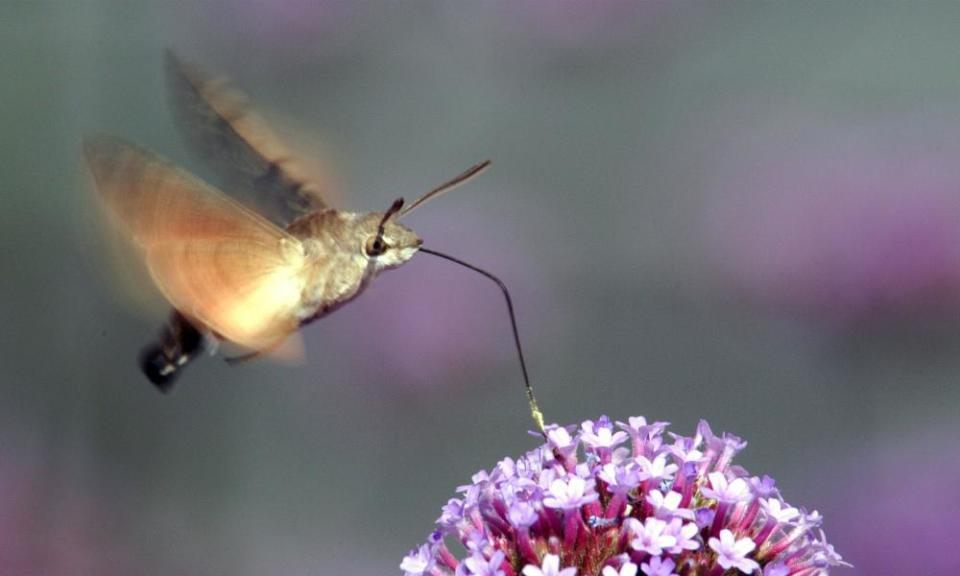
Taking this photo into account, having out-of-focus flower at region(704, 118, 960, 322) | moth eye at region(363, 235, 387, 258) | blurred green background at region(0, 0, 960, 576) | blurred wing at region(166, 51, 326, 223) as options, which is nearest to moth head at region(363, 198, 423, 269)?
moth eye at region(363, 235, 387, 258)

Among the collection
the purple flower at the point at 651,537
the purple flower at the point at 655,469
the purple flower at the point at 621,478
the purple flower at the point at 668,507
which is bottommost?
the purple flower at the point at 651,537

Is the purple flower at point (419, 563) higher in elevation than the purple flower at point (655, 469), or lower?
lower

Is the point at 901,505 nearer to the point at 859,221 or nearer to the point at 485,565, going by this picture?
the point at 859,221

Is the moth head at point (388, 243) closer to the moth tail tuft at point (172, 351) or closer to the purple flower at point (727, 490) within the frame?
the moth tail tuft at point (172, 351)

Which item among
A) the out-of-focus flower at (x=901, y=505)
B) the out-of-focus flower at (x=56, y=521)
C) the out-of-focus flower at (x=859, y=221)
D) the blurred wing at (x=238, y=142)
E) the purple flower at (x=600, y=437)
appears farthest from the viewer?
the out-of-focus flower at (x=56, y=521)

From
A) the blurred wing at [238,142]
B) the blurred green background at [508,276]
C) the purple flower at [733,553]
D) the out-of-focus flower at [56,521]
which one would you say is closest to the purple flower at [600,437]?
the purple flower at [733,553]

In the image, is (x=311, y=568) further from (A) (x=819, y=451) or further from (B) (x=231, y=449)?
(A) (x=819, y=451)

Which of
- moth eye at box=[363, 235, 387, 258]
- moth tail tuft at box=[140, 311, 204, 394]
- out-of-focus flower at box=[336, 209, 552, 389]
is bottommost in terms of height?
moth tail tuft at box=[140, 311, 204, 394]

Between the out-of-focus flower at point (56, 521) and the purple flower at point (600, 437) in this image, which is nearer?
the purple flower at point (600, 437)

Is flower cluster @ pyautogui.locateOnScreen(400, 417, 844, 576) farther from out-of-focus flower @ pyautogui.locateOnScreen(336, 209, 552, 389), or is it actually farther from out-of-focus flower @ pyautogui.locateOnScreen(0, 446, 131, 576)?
out-of-focus flower @ pyautogui.locateOnScreen(0, 446, 131, 576)

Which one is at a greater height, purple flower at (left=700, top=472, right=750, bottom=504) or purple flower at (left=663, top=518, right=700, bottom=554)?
purple flower at (left=700, top=472, right=750, bottom=504)
